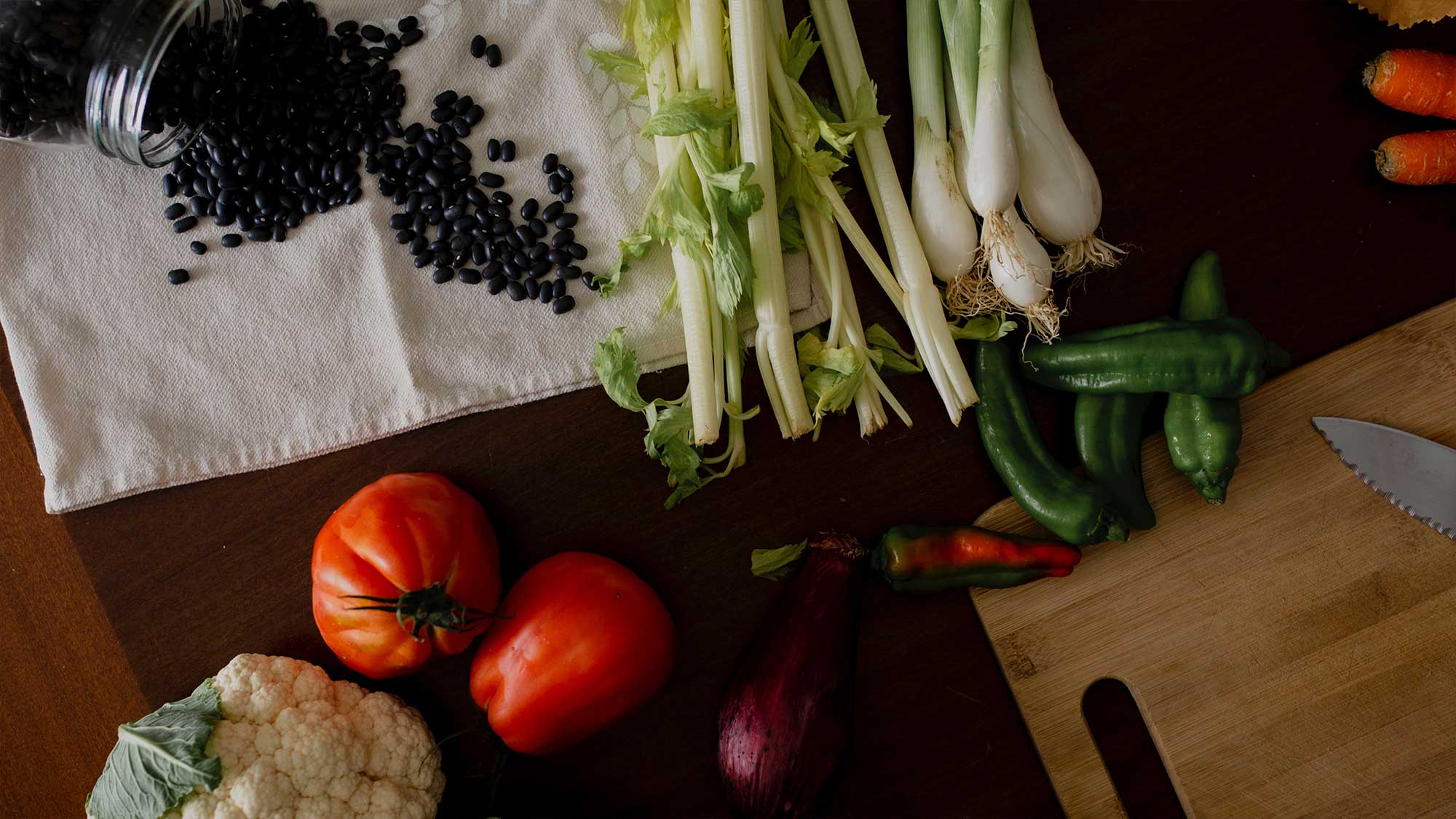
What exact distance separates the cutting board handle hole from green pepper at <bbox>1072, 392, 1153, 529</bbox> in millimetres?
238

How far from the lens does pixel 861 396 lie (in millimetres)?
1179

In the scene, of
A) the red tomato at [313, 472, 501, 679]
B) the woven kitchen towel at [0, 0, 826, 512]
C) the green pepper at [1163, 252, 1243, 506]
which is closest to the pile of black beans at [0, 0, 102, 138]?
the woven kitchen towel at [0, 0, 826, 512]

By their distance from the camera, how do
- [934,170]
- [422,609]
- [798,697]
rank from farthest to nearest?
1. [934,170]
2. [798,697]
3. [422,609]

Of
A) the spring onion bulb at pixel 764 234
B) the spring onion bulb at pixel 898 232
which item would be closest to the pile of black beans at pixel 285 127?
the spring onion bulb at pixel 764 234

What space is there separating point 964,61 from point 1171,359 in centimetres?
47

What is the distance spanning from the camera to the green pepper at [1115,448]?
45.9 inches

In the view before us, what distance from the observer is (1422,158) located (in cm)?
121

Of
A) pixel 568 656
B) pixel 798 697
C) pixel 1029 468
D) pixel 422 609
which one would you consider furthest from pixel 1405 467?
pixel 422 609

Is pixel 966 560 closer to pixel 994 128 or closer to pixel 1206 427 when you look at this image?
pixel 1206 427

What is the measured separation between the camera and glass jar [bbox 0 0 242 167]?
3.35ft

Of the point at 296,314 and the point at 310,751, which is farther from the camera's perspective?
the point at 296,314

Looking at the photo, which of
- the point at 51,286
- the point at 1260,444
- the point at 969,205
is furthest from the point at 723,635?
the point at 51,286

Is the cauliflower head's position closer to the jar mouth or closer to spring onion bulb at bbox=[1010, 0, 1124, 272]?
the jar mouth

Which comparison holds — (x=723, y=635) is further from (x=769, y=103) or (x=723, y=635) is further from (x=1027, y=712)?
(x=769, y=103)
